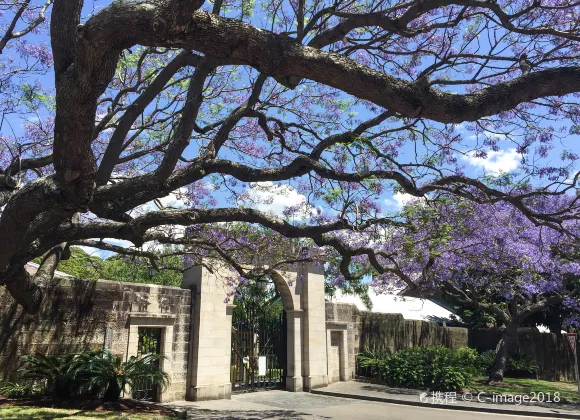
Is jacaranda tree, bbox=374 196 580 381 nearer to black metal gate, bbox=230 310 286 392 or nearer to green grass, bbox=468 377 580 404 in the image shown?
green grass, bbox=468 377 580 404

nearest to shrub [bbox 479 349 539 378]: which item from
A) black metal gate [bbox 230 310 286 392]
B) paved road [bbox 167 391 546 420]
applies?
paved road [bbox 167 391 546 420]

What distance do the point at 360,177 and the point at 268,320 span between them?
9476 millimetres

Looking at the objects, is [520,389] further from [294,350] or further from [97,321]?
[97,321]


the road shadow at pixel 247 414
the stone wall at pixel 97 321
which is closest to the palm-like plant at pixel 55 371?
the stone wall at pixel 97 321

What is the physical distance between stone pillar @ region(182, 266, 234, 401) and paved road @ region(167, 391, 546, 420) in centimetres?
43

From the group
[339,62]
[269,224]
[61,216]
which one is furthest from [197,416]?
[339,62]

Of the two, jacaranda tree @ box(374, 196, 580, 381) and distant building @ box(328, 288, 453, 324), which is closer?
jacaranda tree @ box(374, 196, 580, 381)

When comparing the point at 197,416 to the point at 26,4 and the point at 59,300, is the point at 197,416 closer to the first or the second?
the point at 59,300

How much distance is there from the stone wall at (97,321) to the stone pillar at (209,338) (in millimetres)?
265

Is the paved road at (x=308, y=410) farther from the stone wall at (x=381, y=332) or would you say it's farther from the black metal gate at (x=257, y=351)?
the stone wall at (x=381, y=332)

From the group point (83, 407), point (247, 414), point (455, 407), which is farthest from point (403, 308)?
point (83, 407)

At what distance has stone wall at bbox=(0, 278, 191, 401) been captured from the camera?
909cm

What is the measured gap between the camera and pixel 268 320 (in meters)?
15.5

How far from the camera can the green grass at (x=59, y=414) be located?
683 cm
